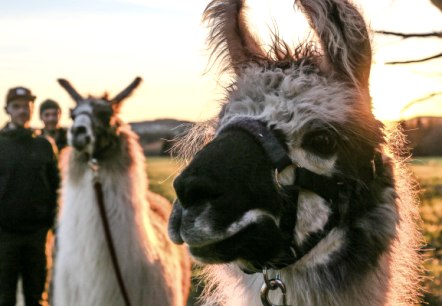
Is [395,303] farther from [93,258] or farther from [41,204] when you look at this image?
[41,204]

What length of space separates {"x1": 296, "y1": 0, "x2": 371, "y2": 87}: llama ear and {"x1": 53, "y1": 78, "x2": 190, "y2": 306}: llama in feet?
10.7

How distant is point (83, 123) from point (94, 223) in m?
0.82

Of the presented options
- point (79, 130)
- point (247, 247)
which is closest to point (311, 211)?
point (247, 247)

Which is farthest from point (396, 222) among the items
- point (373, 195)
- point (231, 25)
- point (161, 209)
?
point (161, 209)

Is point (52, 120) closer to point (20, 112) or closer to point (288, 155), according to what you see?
point (20, 112)

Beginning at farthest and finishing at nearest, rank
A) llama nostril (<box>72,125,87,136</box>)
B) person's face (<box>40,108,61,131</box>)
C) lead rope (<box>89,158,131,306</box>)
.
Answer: person's face (<box>40,108,61,131</box>), llama nostril (<box>72,125,87,136</box>), lead rope (<box>89,158,131,306</box>)

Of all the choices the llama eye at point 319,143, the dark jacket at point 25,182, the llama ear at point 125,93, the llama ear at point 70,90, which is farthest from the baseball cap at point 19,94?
the llama eye at point 319,143

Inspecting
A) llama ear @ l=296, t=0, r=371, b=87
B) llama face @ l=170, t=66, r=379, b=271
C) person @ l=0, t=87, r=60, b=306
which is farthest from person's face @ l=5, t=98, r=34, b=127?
llama ear @ l=296, t=0, r=371, b=87

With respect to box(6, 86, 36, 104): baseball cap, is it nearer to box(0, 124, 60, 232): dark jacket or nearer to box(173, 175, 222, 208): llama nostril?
box(0, 124, 60, 232): dark jacket

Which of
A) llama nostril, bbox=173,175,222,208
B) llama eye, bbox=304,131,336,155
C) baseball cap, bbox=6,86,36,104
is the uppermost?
llama eye, bbox=304,131,336,155

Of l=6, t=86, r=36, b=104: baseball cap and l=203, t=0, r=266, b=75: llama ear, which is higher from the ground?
l=203, t=0, r=266, b=75: llama ear

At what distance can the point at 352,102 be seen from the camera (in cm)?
292

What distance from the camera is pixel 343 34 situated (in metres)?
2.88

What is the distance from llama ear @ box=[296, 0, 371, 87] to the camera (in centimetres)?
288
